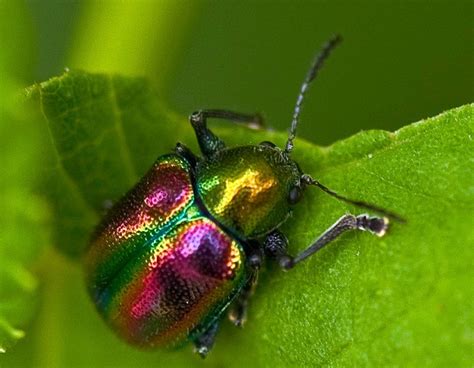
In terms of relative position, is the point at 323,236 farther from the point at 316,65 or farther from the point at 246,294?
the point at 316,65

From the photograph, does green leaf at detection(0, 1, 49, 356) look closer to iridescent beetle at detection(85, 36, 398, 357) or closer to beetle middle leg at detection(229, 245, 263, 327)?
iridescent beetle at detection(85, 36, 398, 357)

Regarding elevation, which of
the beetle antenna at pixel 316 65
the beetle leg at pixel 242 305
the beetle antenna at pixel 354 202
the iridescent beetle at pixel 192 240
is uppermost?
the beetle antenna at pixel 316 65

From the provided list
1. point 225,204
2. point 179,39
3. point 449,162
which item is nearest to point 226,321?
point 225,204

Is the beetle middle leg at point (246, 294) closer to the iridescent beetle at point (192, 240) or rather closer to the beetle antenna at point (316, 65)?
the iridescent beetle at point (192, 240)

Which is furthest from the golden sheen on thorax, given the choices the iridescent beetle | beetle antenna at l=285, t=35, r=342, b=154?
beetle antenna at l=285, t=35, r=342, b=154

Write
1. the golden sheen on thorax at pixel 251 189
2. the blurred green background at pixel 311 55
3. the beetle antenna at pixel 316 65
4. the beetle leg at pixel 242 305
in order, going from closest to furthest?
the beetle leg at pixel 242 305, the golden sheen on thorax at pixel 251 189, the beetle antenna at pixel 316 65, the blurred green background at pixel 311 55

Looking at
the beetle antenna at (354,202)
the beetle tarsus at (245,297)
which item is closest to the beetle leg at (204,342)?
the beetle tarsus at (245,297)

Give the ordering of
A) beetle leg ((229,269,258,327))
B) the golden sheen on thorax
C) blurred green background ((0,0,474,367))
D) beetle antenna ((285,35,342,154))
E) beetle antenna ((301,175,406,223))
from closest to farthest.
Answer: beetle antenna ((301,175,406,223))
beetle leg ((229,269,258,327))
the golden sheen on thorax
beetle antenna ((285,35,342,154))
blurred green background ((0,0,474,367))
